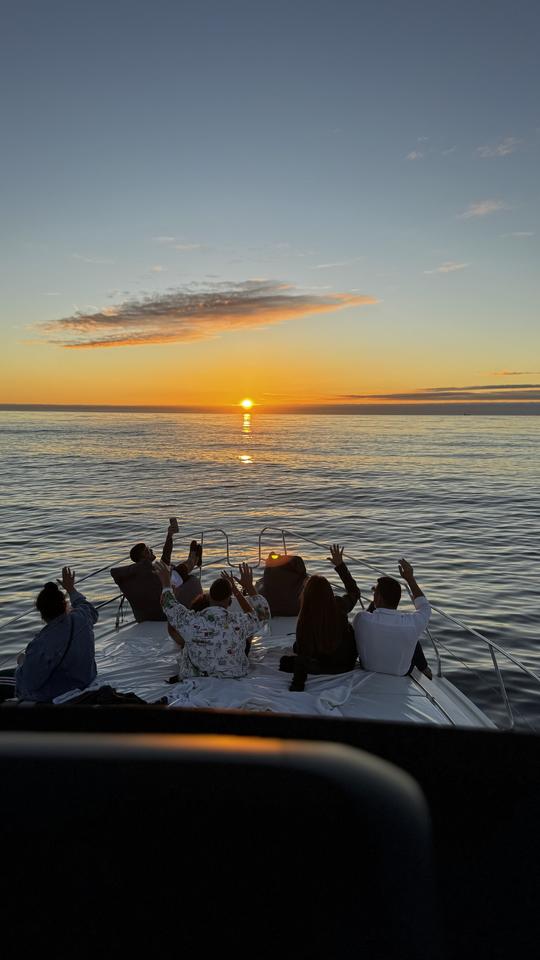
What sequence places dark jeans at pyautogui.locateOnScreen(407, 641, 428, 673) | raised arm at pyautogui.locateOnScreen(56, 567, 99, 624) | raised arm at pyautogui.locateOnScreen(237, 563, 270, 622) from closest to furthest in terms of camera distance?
raised arm at pyautogui.locateOnScreen(56, 567, 99, 624), dark jeans at pyautogui.locateOnScreen(407, 641, 428, 673), raised arm at pyautogui.locateOnScreen(237, 563, 270, 622)

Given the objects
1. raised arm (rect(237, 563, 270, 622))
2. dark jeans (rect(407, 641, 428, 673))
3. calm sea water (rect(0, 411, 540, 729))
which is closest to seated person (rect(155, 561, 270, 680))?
raised arm (rect(237, 563, 270, 622))

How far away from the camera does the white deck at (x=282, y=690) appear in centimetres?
555

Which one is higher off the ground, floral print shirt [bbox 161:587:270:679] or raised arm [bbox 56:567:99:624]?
raised arm [bbox 56:567:99:624]

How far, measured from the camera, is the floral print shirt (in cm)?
607

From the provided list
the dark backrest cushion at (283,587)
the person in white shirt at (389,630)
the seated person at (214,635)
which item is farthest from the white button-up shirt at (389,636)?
the dark backrest cushion at (283,587)

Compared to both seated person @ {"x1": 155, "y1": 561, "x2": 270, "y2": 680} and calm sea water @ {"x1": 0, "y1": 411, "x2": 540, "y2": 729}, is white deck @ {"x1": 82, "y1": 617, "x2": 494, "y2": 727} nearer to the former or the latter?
seated person @ {"x1": 155, "y1": 561, "x2": 270, "y2": 680}

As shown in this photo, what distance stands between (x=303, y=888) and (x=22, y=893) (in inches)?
14.4

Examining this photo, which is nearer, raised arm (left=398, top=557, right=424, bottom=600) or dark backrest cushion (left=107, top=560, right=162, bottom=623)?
raised arm (left=398, top=557, right=424, bottom=600)

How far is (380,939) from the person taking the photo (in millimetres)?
757

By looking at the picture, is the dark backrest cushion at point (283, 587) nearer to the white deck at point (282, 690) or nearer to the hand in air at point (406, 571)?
the white deck at point (282, 690)

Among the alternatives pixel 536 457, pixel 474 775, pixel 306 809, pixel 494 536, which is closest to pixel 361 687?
pixel 474 775

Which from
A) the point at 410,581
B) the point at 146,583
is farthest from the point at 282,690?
the point at 146,583

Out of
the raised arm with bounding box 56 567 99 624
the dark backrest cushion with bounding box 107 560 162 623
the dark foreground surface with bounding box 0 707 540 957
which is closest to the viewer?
the dark foreground surface with bounding box 0 707 540 957

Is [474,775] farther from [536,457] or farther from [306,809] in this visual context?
[536,457]
